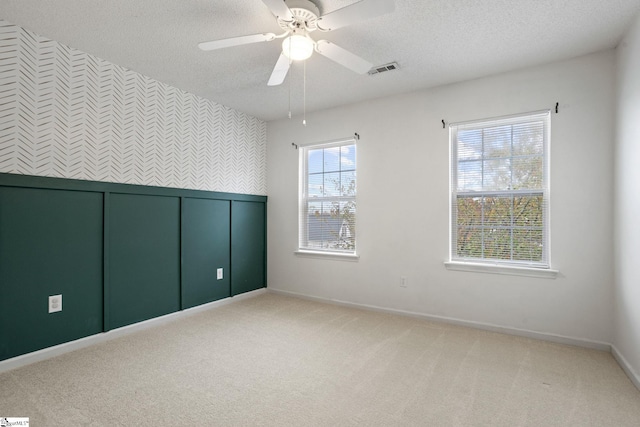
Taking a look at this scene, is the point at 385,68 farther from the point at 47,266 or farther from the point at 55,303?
the point at 55,303

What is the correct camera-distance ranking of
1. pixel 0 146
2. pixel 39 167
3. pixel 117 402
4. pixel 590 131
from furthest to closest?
pixel 590 131, pixel 39 167, pixel 0 146, pixel 117 402

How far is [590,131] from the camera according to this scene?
110 inches

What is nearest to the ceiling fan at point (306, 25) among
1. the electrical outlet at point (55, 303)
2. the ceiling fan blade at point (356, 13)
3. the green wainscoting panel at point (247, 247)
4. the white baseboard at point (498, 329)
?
the ceiling fan blade at point (356, 13)

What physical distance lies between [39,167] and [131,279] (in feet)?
4.08

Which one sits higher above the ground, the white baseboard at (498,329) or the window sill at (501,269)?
the window sill at (501,269)

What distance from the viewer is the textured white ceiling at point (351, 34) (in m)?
2.20

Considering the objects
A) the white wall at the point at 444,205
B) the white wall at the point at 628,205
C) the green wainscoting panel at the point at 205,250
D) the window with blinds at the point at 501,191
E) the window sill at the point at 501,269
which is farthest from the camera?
the green wainscoting panel at the point at 205,250

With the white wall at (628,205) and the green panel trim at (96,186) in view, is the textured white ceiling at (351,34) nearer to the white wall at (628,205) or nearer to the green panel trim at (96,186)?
the white wall at (628,205)

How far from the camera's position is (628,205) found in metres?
2.38

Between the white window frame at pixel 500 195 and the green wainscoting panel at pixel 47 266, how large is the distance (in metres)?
3.43

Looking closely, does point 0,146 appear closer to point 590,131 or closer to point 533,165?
point 533,165

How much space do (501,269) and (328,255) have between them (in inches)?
78.0

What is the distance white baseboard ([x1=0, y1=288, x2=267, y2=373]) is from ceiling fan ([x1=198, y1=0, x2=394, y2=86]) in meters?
2.62

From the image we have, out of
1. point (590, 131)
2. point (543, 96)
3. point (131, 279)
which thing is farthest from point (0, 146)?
point (590, 131)
